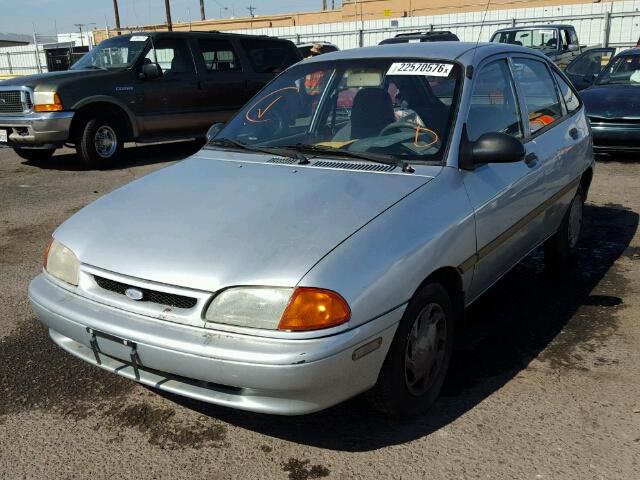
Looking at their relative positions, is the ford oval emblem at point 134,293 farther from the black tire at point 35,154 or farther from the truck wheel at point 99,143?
the black tire at point 35,154

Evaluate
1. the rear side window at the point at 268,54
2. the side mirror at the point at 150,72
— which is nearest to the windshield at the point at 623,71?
the rear side window at the point at 268,54

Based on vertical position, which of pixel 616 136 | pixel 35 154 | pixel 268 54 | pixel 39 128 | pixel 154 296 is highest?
pixel 268 54

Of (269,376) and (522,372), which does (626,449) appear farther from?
(269,376)

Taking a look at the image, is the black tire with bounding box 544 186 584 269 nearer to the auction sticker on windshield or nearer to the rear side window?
the auction sticker on windshield

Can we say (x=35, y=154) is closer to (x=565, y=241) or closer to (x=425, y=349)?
(x=565, y=241)

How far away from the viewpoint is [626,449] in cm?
273

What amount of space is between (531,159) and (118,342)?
101 inches

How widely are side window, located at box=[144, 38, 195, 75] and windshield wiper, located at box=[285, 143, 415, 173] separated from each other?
6.93 metres

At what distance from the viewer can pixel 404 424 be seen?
2.95m

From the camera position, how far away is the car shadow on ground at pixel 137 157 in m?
Answer: 9.74

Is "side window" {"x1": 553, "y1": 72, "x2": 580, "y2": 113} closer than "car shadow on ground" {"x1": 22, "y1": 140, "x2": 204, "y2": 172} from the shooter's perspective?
Yes

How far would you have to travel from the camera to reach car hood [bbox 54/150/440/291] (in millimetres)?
2529

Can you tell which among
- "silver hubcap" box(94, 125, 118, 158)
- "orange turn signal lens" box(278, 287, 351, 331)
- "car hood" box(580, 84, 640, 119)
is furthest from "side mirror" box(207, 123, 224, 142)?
"car hood" box(580, 84, 640, 119)

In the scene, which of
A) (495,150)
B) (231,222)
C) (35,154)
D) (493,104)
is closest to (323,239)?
(231,222)
